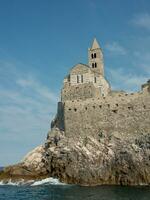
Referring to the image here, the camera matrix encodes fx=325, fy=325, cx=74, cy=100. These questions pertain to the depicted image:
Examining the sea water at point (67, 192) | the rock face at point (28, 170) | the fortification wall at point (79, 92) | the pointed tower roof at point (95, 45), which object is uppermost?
the pointed tower roof at point (95, 45)

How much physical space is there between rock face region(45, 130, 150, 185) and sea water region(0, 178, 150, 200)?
2036 mm

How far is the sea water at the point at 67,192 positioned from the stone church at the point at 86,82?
1394 cm

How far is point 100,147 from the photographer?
4250cm

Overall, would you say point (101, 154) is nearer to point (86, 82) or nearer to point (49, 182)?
point (49, 182)

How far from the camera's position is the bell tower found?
54344 millimetres

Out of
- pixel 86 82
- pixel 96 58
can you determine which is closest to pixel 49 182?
pixel 86 82

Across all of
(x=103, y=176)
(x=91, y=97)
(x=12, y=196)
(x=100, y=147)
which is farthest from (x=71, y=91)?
(x=12, y=196)

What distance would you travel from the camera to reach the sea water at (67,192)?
31.4m

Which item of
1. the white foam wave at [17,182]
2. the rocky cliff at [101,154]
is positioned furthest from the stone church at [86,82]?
the white foam wave at [17,182]

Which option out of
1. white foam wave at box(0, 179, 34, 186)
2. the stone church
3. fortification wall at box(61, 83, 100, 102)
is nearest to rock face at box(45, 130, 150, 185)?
white foam wave at box(0, 179, 34, 186)

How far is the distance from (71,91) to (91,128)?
7.79 m

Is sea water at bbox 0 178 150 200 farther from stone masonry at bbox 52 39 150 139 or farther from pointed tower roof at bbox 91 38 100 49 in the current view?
pointed tower roof at bbox 91 38 100 49

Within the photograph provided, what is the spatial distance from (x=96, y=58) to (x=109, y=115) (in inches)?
557

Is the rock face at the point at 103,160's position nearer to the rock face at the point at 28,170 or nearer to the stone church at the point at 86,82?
the rock face at the point at 28,170
